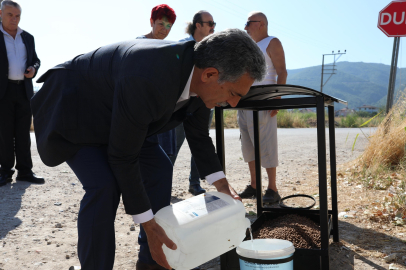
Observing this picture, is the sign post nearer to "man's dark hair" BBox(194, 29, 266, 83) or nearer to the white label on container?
"man's dark hair" BBox(194, 29, 266, 83)

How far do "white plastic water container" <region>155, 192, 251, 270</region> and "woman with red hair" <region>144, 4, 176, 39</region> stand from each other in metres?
2.71

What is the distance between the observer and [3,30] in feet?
16.8

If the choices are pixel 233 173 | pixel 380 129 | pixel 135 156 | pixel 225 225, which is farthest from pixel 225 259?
pixel 380 129

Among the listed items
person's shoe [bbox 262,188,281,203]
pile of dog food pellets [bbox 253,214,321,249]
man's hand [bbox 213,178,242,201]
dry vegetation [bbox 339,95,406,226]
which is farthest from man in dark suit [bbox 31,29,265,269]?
dry vegetation [bbox 339,95,406,226]

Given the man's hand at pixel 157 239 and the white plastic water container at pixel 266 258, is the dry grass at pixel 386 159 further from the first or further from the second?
the man's hand at pixel 157 239

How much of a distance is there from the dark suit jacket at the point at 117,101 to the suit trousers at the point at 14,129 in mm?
3406

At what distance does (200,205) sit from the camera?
2.11 metres

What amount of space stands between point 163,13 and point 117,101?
2924mm

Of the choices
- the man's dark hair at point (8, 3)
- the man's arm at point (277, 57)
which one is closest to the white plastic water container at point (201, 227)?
the man's arm at point (277, 57)

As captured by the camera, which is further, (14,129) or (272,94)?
(14,129)

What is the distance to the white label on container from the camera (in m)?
2.03

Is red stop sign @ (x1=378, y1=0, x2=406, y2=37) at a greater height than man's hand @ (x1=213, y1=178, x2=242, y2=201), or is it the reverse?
red stop sign @ (x1=378, y1=0, x2=406, y2=37)

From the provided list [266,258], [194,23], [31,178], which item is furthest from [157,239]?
[31,178]

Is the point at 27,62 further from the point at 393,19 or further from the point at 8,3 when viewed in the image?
the point at 393,19
